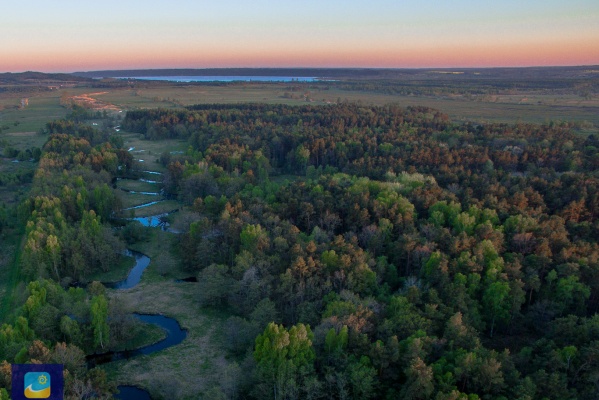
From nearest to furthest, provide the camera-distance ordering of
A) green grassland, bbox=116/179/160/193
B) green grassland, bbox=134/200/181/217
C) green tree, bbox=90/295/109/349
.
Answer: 1. green tree, bbox=90/295/109/349
2. green grassland, bbox=134/200/181/217
3. green grassland, bbox=116/179/160/193

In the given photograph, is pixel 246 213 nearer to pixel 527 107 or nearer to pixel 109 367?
pixel 109 367

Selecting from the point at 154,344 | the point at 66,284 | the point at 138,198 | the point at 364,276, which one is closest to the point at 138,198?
the point at 138,198

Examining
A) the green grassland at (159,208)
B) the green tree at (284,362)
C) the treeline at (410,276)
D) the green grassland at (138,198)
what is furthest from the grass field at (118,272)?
the green tree at (284,362)

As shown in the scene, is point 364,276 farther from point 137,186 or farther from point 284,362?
point 137,186

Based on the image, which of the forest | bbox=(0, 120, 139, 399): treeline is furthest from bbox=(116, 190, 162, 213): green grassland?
bbox=(0, 120, 139, 399): treeline

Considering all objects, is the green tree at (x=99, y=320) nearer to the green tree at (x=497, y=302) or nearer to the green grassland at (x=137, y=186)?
the green tree at (x=497, y=302)

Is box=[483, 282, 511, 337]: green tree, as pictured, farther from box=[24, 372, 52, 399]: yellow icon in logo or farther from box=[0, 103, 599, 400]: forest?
box=[24, 372, 52, 399]: yellow icon in logo
